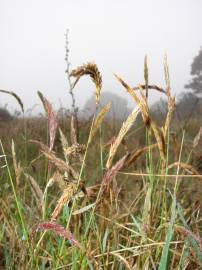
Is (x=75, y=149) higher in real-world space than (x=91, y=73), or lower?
lower

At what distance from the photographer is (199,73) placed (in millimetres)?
28844

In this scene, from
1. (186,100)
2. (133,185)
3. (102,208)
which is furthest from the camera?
(186,100)

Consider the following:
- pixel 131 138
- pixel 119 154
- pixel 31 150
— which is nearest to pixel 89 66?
pixel 119 154

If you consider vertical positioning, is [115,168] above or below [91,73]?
below

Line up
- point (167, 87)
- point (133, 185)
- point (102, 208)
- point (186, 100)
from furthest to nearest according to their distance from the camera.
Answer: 1. point (186, 100)
2. point (133, 185)
3. point (102, 208)
4. point (167, 87)

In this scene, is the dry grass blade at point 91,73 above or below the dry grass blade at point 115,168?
above

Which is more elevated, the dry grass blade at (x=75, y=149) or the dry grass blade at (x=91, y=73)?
the dry grass blade at (x=91, y=73)

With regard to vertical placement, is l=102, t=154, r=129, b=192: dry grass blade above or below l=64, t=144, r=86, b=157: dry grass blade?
below

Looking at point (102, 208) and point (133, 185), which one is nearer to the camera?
point (102, 208)

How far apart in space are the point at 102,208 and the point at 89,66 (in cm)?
44

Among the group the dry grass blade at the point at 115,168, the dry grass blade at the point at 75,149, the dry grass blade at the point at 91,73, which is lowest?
the dry grass blade at the point at 115,168

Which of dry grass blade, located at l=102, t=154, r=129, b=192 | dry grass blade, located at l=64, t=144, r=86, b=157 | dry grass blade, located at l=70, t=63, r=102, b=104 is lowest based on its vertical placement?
dry grass blade, located at l=102, t=154, r=129, b=192

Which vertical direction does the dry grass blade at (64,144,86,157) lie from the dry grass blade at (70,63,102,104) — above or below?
below

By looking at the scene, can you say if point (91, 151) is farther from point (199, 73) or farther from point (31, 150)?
point (199, 73)
